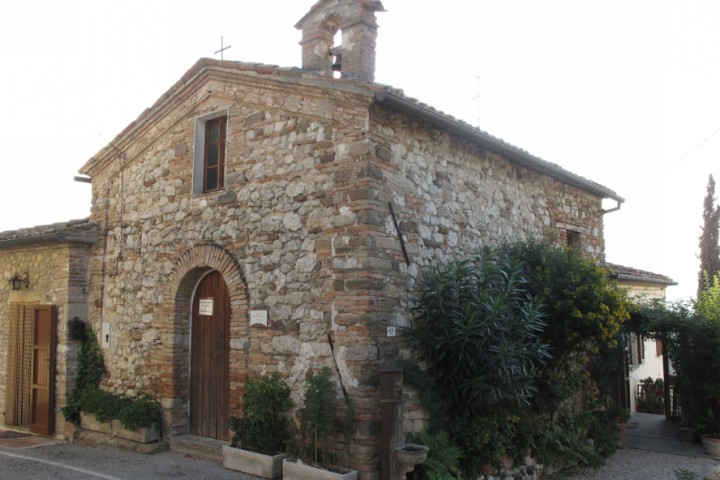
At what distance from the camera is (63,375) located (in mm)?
9047

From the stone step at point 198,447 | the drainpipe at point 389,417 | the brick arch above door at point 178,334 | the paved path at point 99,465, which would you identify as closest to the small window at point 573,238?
the drainpipe at point 389,417

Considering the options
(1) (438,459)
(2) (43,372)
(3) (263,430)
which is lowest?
(1) (438,459)

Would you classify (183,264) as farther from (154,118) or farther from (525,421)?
(525,421)

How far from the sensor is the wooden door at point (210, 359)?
7738 mm

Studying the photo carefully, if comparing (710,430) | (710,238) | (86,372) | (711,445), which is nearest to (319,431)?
(86,372)

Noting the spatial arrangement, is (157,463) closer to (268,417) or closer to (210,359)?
(210,359)

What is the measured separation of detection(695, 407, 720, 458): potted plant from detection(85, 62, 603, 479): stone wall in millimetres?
3895

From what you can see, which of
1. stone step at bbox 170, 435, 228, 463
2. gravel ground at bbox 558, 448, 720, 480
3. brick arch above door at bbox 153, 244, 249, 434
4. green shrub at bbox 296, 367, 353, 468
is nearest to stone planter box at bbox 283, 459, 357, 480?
green shrub at bbox 296, 367, 353, 468

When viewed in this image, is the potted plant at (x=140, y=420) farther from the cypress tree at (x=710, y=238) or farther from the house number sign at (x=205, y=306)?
the cypress tree at (x=710, y=238)

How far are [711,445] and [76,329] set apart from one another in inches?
383

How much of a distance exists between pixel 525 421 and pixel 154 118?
665 centimetres

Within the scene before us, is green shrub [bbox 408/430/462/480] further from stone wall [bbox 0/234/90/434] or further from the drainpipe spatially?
stone wall [bbox 0/234/90/434]

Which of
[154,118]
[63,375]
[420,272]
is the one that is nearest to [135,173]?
[154,118]

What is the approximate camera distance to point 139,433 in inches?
313
